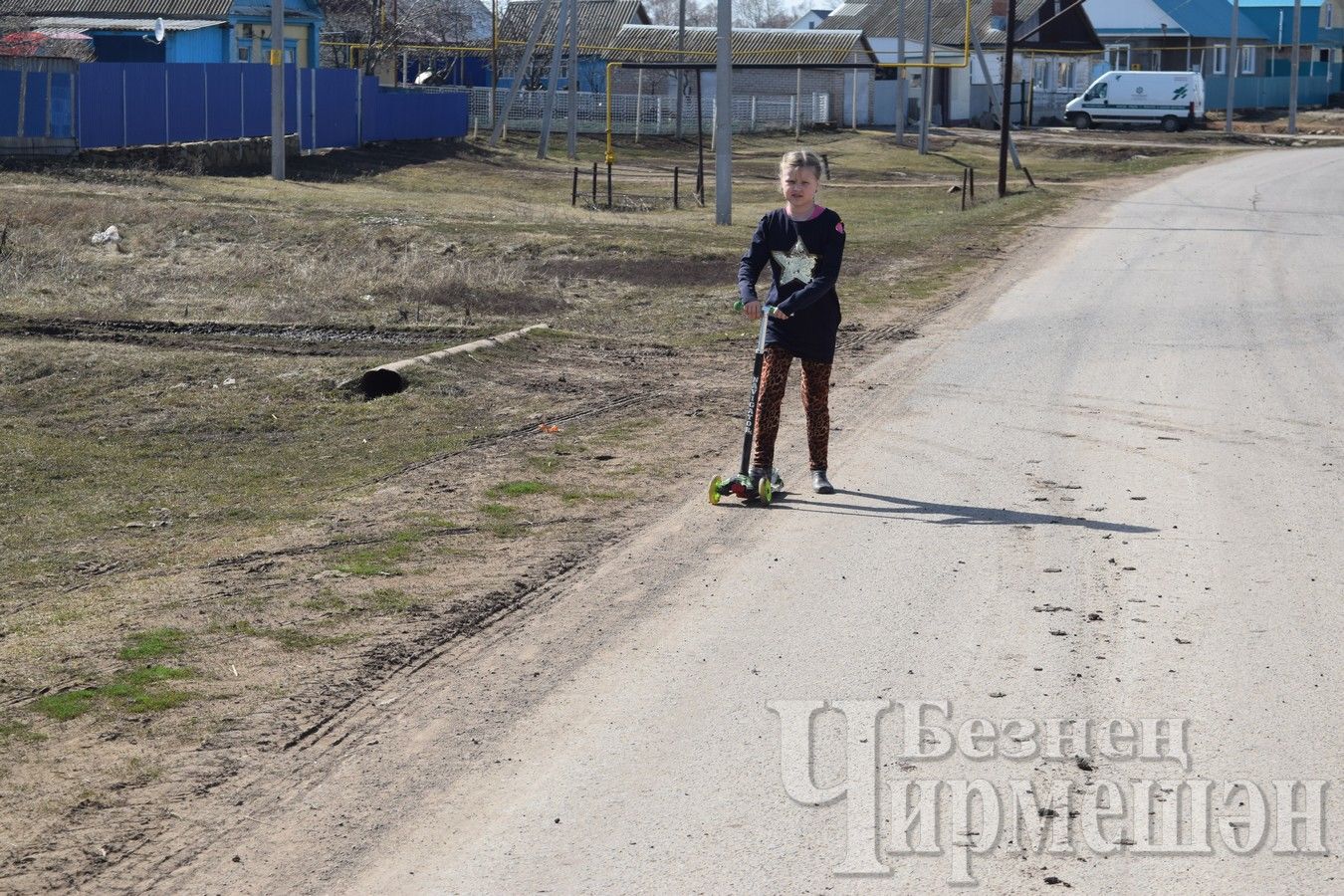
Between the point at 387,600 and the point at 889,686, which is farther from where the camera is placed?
the point at 387,600

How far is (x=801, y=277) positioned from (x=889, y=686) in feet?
10.1

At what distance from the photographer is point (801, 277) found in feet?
26.2

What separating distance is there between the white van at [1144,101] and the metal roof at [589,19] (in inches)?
834

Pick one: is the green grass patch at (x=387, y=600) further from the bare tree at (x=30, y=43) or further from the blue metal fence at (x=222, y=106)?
the bare tree at (x=30, y=43)

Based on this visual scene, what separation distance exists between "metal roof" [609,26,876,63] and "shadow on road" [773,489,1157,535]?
57.1 meters

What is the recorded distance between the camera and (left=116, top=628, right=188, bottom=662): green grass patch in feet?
18.9

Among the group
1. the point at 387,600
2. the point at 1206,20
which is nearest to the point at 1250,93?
the point at 1206,20

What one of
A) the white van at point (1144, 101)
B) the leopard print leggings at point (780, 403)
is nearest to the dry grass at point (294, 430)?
the leopard print leggings at point (780, 403)

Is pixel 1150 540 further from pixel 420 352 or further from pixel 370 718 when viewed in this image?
pixel 420 352

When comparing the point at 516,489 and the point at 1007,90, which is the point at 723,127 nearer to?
the point at 1007,90

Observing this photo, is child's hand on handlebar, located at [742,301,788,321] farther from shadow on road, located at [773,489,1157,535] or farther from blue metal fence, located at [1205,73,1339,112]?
blue metal fence, located at [1205,73,1339,112]

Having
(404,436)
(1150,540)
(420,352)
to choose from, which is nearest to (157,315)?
(420,352)

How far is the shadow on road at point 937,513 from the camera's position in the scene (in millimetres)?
7609

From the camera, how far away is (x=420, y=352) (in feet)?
42.9
